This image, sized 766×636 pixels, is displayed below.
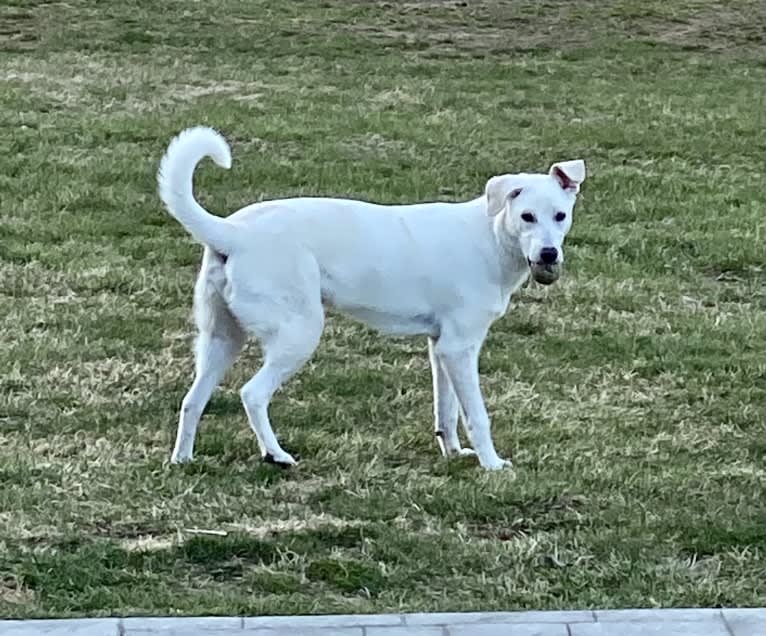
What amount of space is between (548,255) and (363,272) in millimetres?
737

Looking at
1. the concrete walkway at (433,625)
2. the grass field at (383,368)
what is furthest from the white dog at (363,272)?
the concrete walkway at (433,625)

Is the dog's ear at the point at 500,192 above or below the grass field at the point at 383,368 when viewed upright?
above

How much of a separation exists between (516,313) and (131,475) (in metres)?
3.30

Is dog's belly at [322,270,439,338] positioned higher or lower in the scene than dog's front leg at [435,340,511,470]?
higher

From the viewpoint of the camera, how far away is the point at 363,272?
621 cm

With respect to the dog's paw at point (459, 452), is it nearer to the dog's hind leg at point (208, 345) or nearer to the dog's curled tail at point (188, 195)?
the dog's hind leg at point (208, 345)

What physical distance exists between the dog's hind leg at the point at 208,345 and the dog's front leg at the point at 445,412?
795 mm

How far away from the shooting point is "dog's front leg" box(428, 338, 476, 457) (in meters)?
6.42

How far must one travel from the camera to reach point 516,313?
8695mm

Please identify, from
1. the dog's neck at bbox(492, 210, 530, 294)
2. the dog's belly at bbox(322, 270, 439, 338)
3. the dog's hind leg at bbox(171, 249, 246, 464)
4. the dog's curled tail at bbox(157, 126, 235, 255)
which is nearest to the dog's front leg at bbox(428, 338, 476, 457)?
the dog's belly at bbox(322, 270, 439, 338)

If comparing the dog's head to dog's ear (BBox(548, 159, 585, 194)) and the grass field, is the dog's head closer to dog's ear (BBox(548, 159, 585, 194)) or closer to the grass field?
dog's ear (BBox(548, 159, 585, 194))

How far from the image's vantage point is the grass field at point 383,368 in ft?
16.3

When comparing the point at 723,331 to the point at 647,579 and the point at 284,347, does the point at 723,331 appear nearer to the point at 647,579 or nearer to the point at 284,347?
the point at 284,347

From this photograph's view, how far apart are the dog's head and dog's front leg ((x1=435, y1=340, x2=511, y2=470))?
45cm
